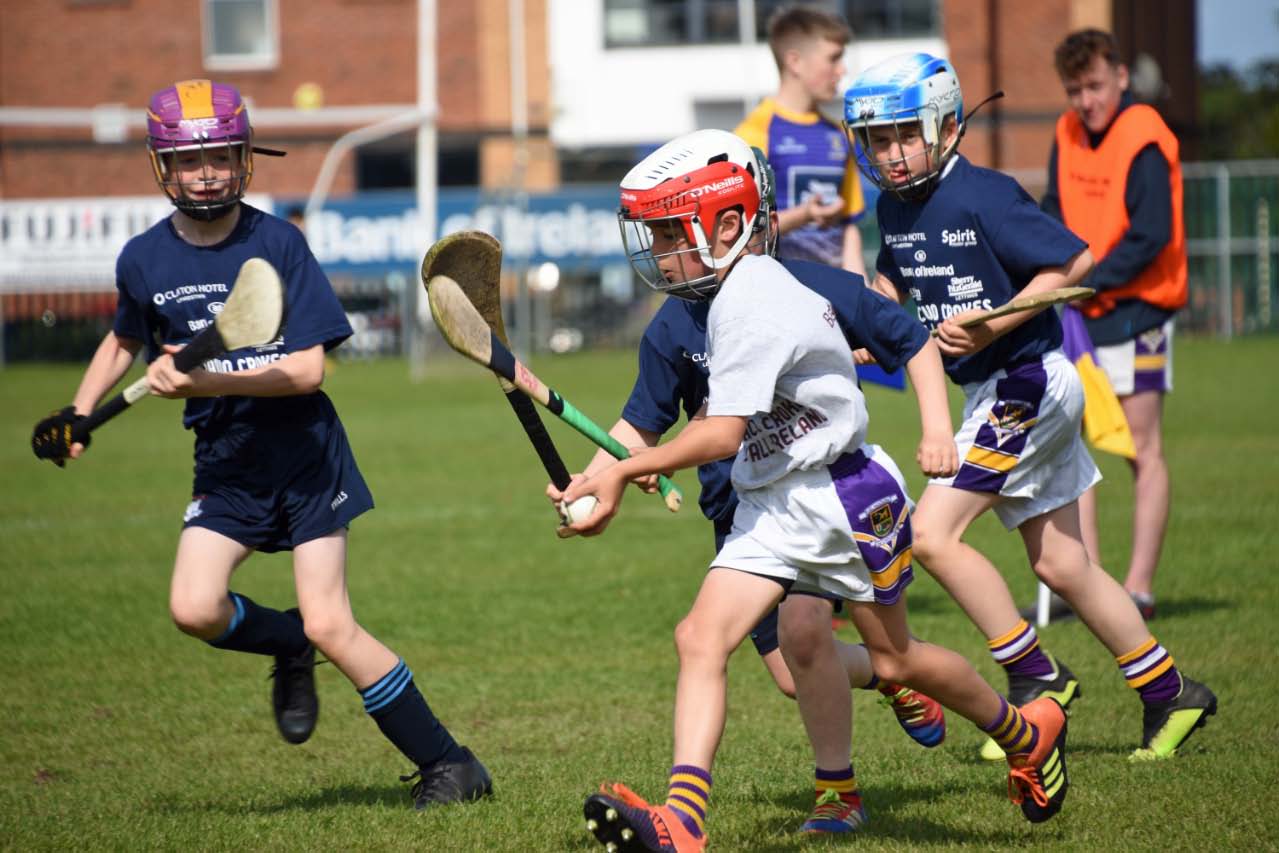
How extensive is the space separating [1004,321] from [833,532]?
1170 millimetres

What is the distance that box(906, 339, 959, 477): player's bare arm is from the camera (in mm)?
4098

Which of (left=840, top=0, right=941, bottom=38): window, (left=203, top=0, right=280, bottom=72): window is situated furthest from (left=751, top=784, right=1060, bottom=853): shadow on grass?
(left=203, top=0, right=280, bottom=72): window

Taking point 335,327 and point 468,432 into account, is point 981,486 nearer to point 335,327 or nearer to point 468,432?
point 335,327

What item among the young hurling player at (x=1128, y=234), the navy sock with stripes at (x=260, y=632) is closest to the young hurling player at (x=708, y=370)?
the navy sock with stripes at (x=260, y=632)

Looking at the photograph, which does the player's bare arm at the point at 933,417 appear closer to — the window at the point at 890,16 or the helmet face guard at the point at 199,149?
the helmet face guard at the point at 199,149

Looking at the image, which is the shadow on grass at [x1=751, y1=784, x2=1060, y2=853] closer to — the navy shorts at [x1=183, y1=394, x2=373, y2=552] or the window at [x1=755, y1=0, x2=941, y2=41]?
the navy shorts at [x1=183, y1=394, x2=373, y2=552]

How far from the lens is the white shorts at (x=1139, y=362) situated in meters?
7.15

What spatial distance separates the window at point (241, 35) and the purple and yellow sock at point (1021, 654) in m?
29.5

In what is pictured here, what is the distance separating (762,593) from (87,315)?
951 inches

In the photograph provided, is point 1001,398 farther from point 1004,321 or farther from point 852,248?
point 852,248

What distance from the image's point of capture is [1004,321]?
4.82 metres

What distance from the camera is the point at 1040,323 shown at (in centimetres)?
507

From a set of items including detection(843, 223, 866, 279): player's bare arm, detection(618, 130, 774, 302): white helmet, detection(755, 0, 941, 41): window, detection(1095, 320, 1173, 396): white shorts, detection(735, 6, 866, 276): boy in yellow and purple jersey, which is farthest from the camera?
detection(755, 0, 941, 41): window

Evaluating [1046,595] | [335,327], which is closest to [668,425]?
[335,327]
